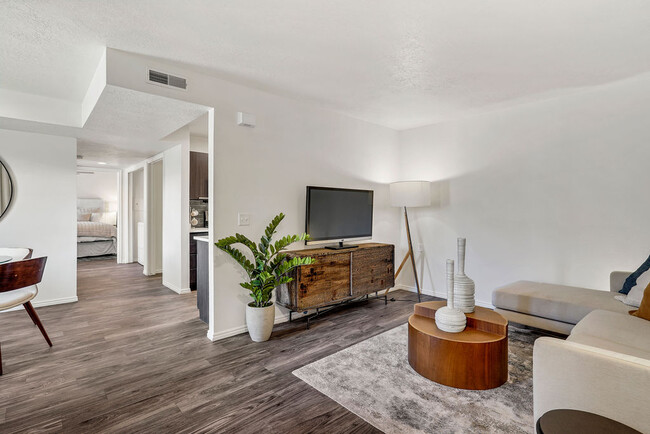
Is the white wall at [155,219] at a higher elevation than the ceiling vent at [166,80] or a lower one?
lower

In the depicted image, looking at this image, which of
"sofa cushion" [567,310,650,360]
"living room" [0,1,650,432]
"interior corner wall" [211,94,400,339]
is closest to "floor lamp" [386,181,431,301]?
"living room" [0,1,650,432]

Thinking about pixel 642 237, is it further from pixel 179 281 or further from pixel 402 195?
pixel 179 281

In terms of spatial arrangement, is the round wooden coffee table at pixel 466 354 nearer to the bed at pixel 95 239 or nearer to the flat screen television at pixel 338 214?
the flat screen television at pixel 338 214

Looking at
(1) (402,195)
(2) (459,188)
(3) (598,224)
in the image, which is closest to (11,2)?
(1) (402,195)

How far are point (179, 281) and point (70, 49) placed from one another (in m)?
3.19

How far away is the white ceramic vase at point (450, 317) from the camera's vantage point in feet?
7.52

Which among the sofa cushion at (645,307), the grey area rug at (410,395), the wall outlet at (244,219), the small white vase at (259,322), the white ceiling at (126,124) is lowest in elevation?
the grey area rug at (410,395)

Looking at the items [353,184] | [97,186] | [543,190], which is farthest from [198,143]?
[97,186]

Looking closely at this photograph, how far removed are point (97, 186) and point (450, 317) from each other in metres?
10.8

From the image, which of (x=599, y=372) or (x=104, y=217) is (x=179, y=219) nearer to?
(x=599, y=372)

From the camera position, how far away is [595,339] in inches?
75.9

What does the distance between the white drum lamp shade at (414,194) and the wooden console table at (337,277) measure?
0.65 meters

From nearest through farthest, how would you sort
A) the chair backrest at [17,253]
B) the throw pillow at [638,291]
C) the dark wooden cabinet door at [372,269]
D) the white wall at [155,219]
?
1. the throw pillow at [638,291]
2. the chair backrest at [17,253]
3. the dark wooden cabinet door at [372,269]
4. the white wall at [155,219]

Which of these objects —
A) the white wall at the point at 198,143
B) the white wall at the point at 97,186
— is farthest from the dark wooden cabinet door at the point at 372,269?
the white wall at the point at 97,186
